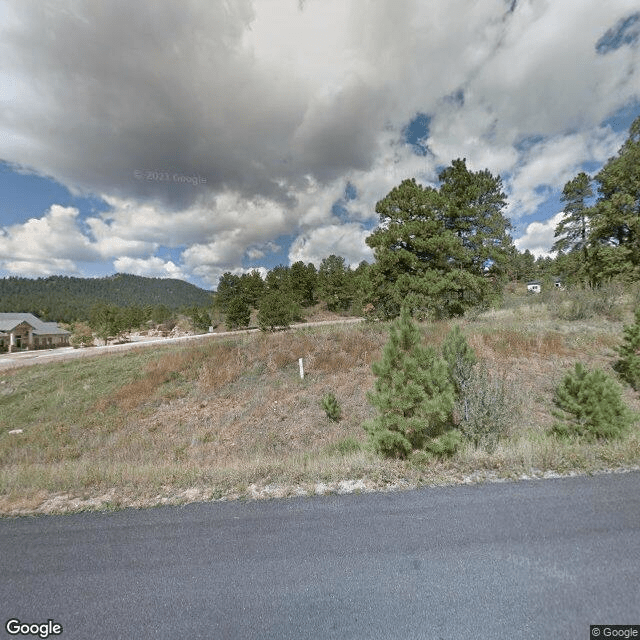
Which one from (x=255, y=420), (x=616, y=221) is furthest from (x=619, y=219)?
(x=255, y=420)

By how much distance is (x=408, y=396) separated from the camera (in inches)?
223

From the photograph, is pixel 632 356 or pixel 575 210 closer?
pixel 632 356

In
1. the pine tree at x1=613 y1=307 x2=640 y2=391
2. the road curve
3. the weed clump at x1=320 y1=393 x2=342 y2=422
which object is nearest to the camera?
the pine tree at x1=613 y1=307 x2=640 y2=391

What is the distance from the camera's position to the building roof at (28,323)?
5613 cm

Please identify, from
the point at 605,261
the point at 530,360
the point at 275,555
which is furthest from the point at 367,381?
the point at 605,261

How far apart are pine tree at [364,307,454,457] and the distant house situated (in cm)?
6858

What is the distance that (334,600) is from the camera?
8.42 ft

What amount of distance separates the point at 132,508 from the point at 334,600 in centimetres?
330

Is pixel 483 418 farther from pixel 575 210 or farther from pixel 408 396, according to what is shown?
pixel 575 210

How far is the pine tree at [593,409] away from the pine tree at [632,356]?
20.2 ft

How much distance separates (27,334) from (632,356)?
84.7 m

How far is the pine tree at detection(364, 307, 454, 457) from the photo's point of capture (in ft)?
18.2

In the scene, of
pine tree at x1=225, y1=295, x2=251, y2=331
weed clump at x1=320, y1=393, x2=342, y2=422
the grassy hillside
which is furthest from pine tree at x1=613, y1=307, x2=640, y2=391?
pine tree at x1=225, y1=295, x2=251, y2=331

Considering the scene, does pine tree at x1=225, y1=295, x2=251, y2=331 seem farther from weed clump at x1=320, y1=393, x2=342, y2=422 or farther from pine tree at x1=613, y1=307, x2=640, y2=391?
pine tree at x1=613, y1=307, x2=640, y2=391
